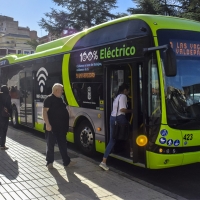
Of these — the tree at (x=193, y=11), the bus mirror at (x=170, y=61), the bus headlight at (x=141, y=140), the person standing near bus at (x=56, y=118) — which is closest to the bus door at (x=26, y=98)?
the person standing near bus at (x=56, y=118)

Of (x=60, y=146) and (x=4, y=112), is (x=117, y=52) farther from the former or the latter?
(x=4, y=112)

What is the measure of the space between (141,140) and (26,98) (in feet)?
21.8

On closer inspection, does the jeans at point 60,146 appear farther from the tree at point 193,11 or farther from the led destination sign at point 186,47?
the tree at point 193,11

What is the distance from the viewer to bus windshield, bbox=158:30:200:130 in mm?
5352

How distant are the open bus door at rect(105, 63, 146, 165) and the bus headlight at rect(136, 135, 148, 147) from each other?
0.12m

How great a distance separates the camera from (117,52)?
245 inches

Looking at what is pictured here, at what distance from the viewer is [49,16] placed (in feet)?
90.9

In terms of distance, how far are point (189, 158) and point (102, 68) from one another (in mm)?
2654

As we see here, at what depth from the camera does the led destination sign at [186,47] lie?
216 inches

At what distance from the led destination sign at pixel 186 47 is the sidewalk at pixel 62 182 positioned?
2.50 m

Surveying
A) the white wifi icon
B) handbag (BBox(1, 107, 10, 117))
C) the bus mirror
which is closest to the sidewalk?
handbag (BBox(1, 107, 10, 117))

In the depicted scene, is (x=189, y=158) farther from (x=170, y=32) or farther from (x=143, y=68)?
(x=170, y=32)

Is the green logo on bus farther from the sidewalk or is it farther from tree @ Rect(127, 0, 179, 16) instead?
tree @ Rect(127, 0, 179, 16)

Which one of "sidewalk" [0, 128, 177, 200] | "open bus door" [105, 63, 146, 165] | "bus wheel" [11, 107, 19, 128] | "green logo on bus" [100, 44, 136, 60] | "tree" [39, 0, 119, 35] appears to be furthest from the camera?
"tree" [39, 0, 119, 35]
